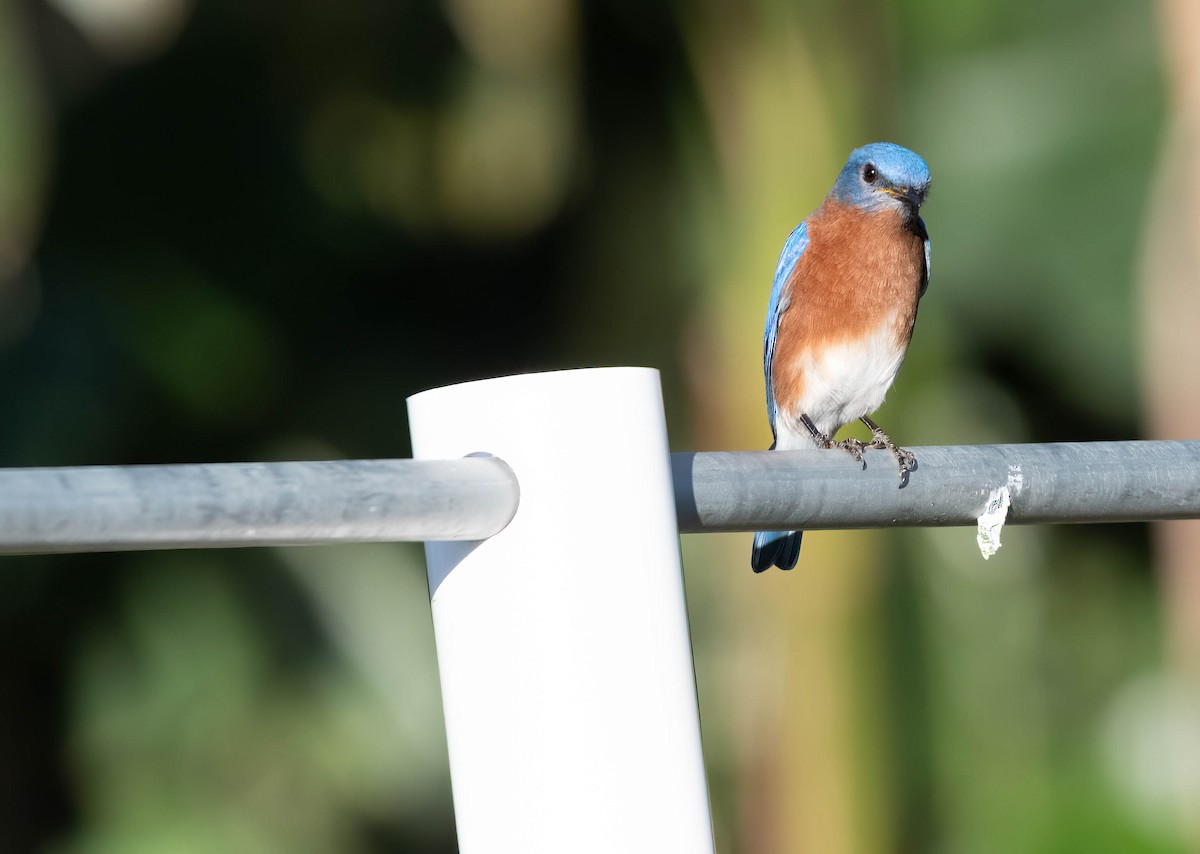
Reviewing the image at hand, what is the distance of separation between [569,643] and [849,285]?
2.49 meters

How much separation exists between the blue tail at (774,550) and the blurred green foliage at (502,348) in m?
0.89

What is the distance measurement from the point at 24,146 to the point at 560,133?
165 cm

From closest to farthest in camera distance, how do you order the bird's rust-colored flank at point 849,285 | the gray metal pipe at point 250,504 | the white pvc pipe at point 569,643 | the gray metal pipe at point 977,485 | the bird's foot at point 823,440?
the gray metal pipe at point 250,504
the white pvc pipe at point 569,643
the gray metal pipe at point 977,485
the bird's foot at point 823,440
the bird's rust-colored flank at point 849,285

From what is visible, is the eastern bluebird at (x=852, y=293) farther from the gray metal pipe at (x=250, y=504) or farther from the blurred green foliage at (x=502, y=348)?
the gray metal pipe at (x=250, y=504)

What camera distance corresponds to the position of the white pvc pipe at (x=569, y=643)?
810 mm

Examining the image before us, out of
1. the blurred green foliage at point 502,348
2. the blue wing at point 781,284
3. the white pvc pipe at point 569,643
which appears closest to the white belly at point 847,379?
the blue wing at point 781,284

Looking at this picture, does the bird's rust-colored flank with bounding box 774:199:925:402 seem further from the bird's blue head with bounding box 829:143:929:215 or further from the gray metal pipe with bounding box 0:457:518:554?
the gray metal pipe with bounding box 0:457:518:554

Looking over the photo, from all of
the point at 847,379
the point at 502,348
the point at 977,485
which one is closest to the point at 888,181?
the point at 847,379

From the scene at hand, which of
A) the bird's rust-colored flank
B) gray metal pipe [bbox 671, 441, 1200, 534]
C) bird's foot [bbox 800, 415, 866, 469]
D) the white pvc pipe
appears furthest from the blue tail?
the white pvc pipe

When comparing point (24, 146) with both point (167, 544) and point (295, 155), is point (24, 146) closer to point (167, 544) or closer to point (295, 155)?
point (295, 155)

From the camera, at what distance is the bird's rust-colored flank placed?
10.5 feet

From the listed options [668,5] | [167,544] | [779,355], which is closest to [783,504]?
[167,544]

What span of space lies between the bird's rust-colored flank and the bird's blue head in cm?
3

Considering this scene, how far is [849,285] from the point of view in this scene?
3.19 meters
